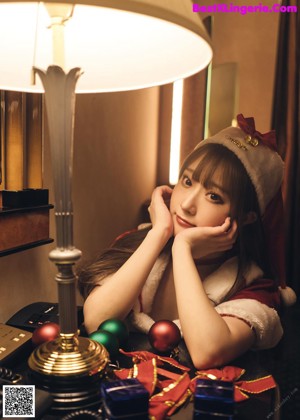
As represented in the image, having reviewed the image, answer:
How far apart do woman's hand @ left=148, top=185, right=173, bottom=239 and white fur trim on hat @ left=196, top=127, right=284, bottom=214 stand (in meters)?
0.19

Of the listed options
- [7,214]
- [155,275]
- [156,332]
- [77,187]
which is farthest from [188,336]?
[77,187]

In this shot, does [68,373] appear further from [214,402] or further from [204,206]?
[204,206]

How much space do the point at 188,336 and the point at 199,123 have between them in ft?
4.55

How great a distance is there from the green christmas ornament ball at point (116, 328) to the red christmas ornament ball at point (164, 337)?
2.3 inches

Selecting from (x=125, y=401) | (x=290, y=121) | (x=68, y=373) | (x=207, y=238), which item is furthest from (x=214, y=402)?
(x=290, y=121)

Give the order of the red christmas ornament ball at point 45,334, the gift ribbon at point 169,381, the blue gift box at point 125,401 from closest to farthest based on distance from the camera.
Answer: the blue gift box at point 125,401, the gift ribbon at point 169,381, the red christmas ornament ball at point 45,334

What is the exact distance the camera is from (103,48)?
737mm

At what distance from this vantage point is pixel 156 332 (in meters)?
0.80

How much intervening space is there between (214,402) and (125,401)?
119 millimetres

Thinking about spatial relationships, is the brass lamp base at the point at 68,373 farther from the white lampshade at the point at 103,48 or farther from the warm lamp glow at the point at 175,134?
the warm lamp glow at the point at 175,134

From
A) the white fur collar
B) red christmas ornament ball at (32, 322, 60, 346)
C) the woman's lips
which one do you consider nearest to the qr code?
red christmas ornament ball at (32, 322, 60, 346)

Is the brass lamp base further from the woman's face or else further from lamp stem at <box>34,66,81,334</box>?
the woman's face

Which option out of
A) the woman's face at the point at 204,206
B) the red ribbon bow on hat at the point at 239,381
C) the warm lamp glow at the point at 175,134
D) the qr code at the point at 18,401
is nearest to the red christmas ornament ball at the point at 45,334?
the qr code at the point at 18,401

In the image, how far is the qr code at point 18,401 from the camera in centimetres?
52
